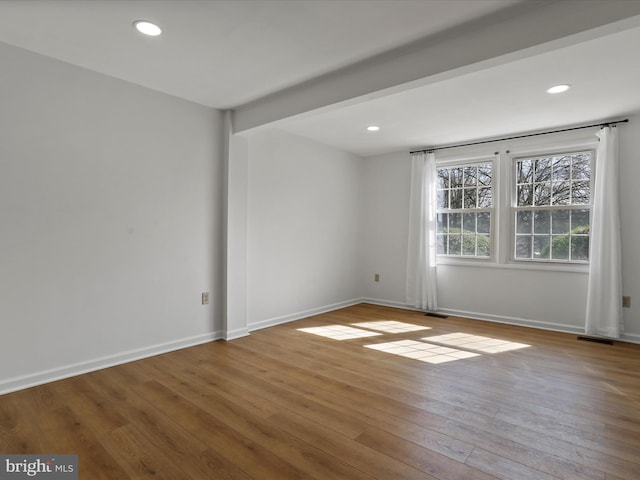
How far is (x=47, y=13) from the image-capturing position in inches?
82.7

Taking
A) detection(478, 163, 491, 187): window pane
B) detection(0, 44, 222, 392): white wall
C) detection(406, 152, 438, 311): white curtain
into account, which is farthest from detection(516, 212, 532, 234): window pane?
detection(0, 44, 222, 392): white wall

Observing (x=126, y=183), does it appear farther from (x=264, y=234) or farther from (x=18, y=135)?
(x=264, y=234)

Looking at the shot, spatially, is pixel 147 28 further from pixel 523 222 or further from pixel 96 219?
pixel 523 222

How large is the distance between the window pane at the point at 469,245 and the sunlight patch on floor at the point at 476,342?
138cm

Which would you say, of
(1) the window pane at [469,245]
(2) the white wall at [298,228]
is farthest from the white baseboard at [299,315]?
(1) the window pane at [469,245]

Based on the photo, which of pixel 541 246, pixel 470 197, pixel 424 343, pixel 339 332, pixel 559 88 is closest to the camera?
pixel 559 88

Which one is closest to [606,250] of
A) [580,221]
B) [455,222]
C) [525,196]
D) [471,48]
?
[580,221]

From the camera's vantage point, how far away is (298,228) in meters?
4.77

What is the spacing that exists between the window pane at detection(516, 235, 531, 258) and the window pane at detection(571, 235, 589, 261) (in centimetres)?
46

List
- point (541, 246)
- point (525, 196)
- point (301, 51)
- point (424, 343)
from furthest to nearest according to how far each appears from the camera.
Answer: point (525, 196), point (541, 246), point (424, 343), point (301, 51)

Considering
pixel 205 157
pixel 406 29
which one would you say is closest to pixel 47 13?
pixel 205 157

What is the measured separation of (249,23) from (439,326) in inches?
151

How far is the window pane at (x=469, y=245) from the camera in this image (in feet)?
16.3

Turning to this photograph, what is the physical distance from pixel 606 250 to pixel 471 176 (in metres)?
1.82
